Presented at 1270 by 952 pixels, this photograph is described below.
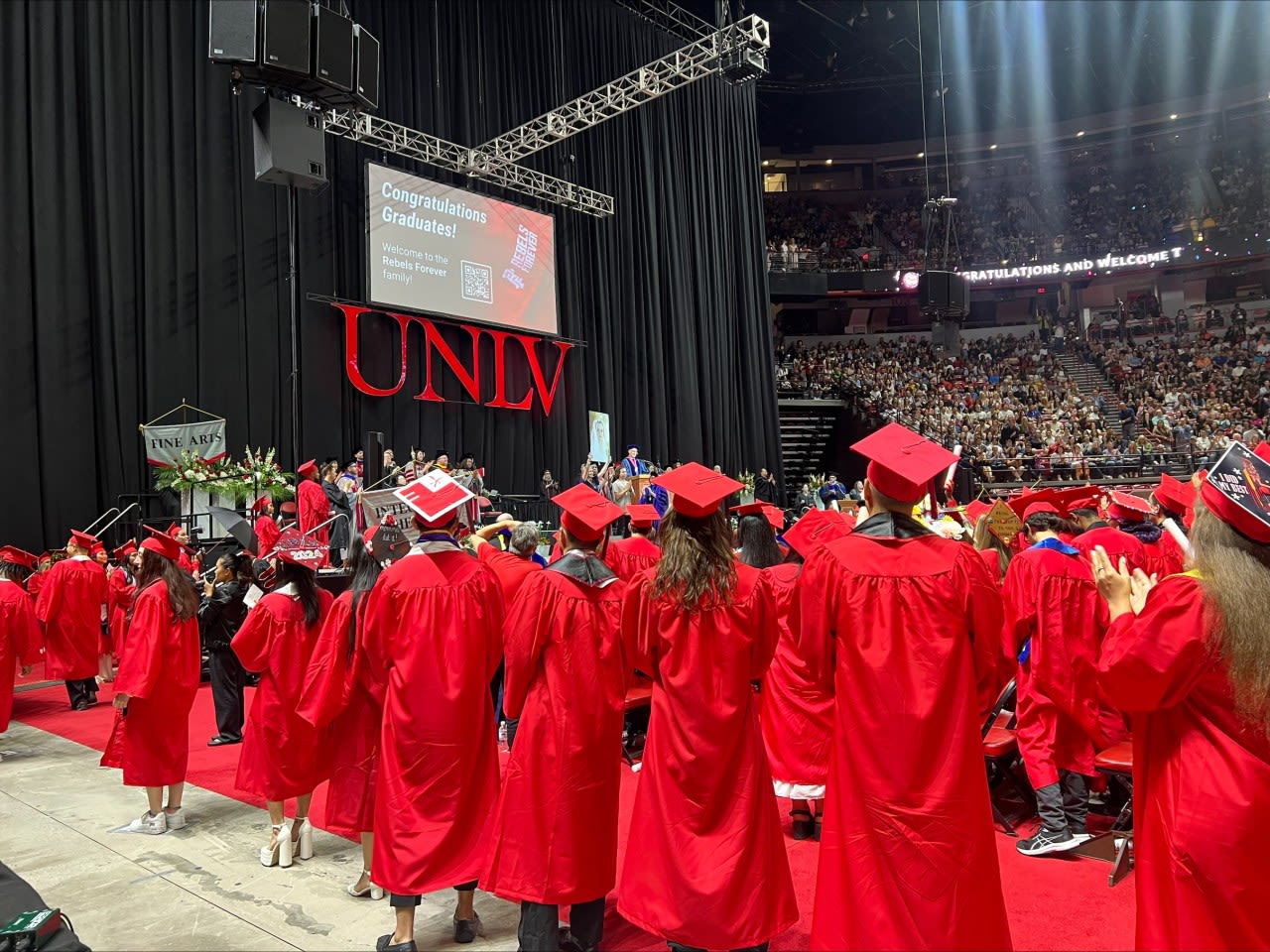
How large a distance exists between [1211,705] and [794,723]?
2.53 metres

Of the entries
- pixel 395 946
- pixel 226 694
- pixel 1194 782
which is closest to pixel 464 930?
pixel 395 946

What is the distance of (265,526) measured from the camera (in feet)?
32.3

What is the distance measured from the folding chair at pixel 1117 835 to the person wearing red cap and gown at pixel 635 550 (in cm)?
254

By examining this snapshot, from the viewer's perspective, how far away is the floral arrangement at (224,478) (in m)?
10.6

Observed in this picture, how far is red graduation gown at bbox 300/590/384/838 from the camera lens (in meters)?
3.61

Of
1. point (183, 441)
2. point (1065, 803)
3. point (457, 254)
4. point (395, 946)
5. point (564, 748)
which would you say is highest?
point (457, 254)

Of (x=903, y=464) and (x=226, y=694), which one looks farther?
(x=226, y=694)

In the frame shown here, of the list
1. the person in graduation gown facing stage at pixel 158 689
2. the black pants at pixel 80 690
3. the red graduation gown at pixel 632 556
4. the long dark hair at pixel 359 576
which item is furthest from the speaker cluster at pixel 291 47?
the black pants at pixel 80 690

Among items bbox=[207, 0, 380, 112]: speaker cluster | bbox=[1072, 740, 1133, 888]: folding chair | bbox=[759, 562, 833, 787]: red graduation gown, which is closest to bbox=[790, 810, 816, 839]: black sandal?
bbox=[759, 562, 833, 787]: red graduation gown

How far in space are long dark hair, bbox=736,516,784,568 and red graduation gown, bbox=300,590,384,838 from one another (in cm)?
186

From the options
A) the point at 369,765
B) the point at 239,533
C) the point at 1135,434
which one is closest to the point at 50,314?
the point at 239,533

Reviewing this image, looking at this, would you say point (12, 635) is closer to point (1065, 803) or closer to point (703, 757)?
point (703, 757)

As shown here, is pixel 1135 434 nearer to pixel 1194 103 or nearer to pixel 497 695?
pixel 1194 103

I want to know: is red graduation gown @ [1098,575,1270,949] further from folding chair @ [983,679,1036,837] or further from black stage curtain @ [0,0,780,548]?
black stage curtain @ [0,0,780,548]
